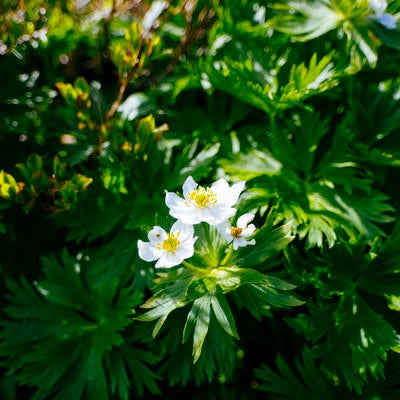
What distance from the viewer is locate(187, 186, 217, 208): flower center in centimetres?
112

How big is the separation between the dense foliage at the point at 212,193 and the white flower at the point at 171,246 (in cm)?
8

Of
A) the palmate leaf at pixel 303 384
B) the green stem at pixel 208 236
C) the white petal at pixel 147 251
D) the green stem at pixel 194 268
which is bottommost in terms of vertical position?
the palmate leaf at pixel 303 384

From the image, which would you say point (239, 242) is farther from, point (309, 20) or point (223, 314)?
point (309, 20)

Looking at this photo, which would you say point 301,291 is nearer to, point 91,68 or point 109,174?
point 109,174

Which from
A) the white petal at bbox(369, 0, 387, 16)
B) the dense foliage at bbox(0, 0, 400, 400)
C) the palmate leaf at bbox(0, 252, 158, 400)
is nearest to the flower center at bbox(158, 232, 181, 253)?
the dense foliage at bbox(0, 0, 400, 400)

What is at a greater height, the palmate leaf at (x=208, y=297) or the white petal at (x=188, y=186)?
the white petal at (x=188, y=186)

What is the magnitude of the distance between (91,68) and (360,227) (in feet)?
5.17

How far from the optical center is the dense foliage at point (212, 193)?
1.48 m

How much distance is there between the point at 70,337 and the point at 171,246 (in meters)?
0.78

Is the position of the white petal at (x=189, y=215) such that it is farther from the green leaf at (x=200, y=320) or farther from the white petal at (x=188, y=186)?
the green leaf at (x=200, y=320)

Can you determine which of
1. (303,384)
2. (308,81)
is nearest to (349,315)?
(303,384)

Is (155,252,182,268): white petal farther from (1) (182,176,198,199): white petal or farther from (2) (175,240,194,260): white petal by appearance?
(1) (182,176,198,199): white petal

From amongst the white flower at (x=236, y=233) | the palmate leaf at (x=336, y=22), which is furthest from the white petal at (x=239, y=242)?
the palmate leaf at (x=336, y=22)

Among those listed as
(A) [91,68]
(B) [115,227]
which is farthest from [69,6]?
(B) [115,227]
